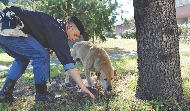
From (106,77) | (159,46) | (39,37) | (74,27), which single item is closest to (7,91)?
(39,37)

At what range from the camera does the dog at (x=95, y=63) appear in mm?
5648

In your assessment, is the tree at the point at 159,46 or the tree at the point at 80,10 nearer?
the tree at the point at 159,46

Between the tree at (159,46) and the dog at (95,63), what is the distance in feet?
4.20

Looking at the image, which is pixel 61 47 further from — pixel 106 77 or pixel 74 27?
pixel 106 77

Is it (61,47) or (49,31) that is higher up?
(49,31)

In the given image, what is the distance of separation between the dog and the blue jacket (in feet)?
5.46

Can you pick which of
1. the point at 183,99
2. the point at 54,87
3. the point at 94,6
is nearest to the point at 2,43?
the point at 54,87

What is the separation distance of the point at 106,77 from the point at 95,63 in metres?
0.58

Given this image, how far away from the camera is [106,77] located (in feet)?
18.5

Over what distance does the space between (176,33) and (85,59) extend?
272cm

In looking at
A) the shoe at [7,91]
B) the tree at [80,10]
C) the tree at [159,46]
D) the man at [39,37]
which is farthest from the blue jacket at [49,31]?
the tree at [80,10]

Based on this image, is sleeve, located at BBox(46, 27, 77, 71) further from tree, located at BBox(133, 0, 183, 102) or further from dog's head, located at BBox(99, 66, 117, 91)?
dog's head, located at BBox(99, 66, 117, 91)

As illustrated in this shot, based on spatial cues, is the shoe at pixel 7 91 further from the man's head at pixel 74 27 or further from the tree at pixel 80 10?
the tree at pixel 80 10

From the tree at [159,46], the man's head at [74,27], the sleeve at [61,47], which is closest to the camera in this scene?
the sleeve at [61,47]
